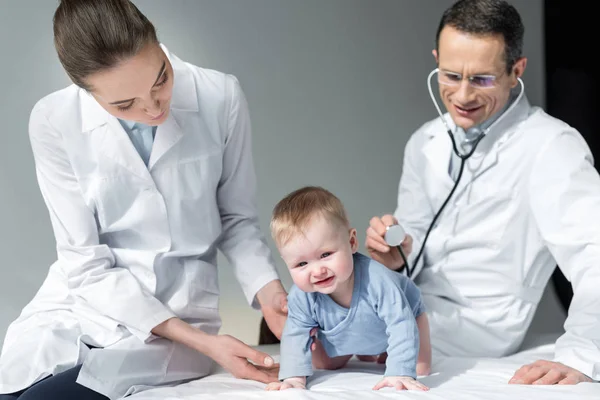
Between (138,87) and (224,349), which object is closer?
(138,87)

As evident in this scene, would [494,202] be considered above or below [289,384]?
above

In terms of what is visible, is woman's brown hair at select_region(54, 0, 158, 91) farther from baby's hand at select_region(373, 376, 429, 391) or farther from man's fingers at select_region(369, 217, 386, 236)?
baby's hand at select_region(373, 376, 429, 391)

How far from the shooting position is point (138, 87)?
73.2 inches

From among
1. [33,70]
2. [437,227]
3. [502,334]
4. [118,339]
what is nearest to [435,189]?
[437,227]

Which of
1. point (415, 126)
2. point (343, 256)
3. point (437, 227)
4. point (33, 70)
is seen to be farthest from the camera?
point (415, 126)

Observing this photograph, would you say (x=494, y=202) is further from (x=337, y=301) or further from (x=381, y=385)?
(x=381, y=385)

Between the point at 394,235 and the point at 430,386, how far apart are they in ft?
1.48

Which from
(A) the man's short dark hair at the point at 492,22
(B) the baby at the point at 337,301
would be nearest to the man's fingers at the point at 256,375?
(B) the baby at the point at 337,301

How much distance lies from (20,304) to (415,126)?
1.69 metres

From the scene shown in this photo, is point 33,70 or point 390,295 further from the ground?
point 33,70

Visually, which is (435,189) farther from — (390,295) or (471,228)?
(390,295)

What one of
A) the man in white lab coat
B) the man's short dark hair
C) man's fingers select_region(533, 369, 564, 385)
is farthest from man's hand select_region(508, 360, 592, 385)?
the man's short dark hair

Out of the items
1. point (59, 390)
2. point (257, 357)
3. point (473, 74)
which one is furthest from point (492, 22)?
point (59, 390)

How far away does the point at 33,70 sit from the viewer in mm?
2770
